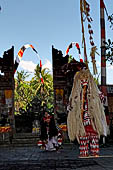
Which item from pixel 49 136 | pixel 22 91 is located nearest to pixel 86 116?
pixel 49 136

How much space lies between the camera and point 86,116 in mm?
7105

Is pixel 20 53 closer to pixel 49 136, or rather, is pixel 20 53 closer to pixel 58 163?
pixel 49 136

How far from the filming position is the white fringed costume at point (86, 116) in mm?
6996

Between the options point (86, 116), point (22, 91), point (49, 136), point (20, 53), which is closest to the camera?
point (86, 116)

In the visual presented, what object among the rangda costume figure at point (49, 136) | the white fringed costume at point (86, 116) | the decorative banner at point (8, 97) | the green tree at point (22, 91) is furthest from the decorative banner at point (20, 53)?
the green tree at point (22, 91)

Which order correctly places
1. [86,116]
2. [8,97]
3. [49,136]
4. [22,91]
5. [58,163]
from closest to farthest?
1. [58,163]
2. [86,116]
3. [49,136]
4. [8,97]
5. [22,91]

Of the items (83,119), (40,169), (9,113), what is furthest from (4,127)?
(40,169)

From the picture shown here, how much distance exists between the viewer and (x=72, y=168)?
5020mm

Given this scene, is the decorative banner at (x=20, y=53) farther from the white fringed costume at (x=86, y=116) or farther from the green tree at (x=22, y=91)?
the green tree at (x=22, y=91)

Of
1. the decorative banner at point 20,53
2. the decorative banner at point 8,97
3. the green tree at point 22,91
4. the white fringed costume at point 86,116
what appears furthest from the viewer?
the green tree at point 22,91

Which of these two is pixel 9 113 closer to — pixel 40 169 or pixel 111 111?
pixel 111 111

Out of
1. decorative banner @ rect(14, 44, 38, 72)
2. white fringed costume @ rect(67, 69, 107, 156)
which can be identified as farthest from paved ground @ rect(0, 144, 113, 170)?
decorative banner @ rect(14, 44, 38, 72)

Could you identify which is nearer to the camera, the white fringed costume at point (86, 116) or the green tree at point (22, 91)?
the white fringed costume at point (86, 116)

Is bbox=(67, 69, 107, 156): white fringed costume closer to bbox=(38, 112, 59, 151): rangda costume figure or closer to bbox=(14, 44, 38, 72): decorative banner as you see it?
bbox=(38, 112, 59, 151): rangda costume figure
